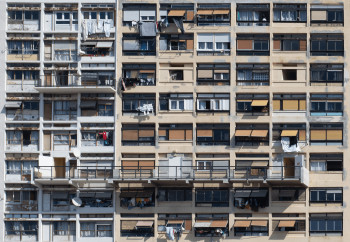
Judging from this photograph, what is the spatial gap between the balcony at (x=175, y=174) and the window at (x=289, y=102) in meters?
5.31

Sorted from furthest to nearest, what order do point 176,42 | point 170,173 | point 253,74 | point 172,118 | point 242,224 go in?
point 176,42 → point 253,74 → point 172,118 → point 242,224 → point 170,173

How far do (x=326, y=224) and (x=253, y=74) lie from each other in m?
14.4

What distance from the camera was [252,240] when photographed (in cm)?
9725

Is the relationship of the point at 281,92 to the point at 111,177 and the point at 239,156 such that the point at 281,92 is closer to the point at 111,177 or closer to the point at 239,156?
the point at 239,156

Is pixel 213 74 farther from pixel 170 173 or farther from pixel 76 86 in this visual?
pixel 76 86

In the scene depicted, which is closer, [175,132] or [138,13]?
[175,132]

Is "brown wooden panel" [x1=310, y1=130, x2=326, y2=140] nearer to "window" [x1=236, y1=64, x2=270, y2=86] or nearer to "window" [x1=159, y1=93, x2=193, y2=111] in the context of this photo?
"window" [x1=236, y1=64, x2=270, y2=86]

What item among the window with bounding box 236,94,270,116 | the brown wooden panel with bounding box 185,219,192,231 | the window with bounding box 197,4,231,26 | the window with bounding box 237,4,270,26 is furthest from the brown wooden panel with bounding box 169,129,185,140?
the window with bounding box 237,4,270,26

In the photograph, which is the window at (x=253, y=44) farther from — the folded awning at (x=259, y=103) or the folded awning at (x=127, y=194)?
the folded awning at (x=127, y=194)

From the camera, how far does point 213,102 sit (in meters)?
98.5

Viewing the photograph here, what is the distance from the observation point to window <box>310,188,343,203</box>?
97562mm

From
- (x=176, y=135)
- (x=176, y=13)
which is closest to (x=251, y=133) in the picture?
(x=176, y=135)

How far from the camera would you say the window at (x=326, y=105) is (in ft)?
323

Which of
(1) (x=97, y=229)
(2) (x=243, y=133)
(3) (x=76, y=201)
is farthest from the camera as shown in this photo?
(1) (x=97, y=229)
